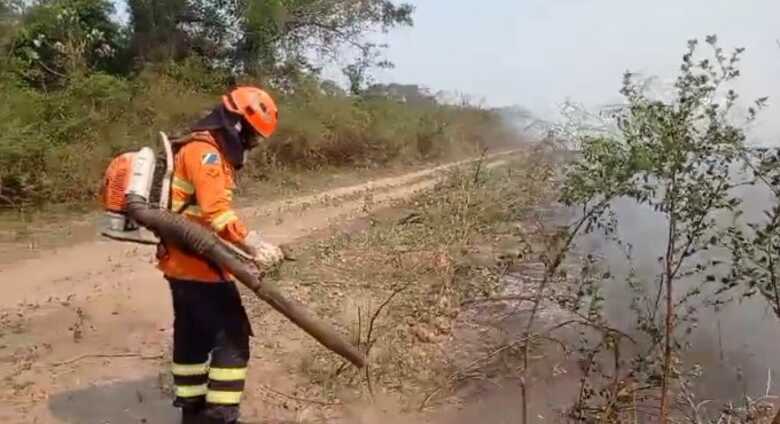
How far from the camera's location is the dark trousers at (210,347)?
4285mm

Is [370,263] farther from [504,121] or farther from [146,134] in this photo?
[504,121]

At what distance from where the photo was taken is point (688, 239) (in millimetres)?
5086

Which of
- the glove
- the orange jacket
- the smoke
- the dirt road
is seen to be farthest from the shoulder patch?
the smoke

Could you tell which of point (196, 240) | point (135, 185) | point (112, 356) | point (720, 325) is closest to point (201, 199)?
point (196, 240)

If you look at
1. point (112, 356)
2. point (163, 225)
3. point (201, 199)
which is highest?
point (201, 199)

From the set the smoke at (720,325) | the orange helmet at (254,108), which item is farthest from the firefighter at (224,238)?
the smoke at (720,325)

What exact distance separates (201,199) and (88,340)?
2.61 metres

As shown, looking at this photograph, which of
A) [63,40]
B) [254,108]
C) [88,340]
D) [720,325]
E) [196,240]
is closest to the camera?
[196,240]

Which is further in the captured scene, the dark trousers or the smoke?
the smoke

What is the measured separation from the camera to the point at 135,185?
418 cm

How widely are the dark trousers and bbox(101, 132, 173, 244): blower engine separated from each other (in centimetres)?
38

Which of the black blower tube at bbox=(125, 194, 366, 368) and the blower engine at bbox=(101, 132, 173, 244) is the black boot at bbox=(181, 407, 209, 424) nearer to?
the black blower tube at bbox=(125, 194, 366, 368)

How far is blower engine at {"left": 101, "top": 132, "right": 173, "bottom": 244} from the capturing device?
13.8 ft

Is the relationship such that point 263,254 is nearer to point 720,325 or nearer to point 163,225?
point 163,225
